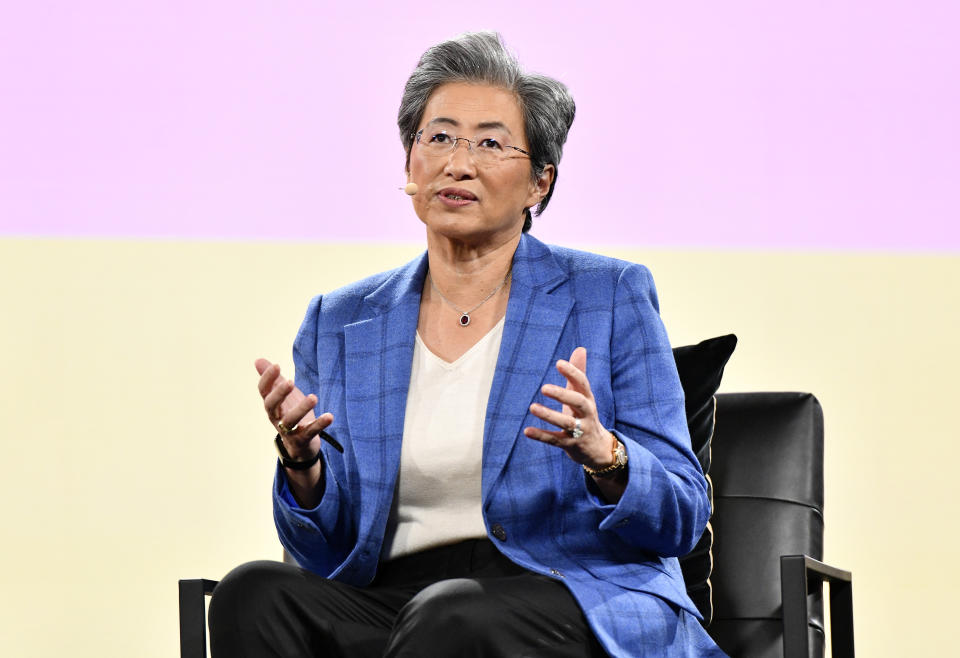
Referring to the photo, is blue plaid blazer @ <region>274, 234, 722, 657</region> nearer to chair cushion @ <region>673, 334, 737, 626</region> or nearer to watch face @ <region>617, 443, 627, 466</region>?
watch face @ <region>617, 443, 627, 466</region>

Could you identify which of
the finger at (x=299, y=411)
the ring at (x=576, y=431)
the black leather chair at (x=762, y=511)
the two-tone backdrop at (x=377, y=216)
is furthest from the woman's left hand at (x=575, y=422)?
the two-tone backdrop at (x=377, y=216)

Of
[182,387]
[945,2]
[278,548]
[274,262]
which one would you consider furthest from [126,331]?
[945,2]

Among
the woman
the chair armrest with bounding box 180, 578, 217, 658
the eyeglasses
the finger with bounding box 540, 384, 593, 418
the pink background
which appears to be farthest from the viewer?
the pink background

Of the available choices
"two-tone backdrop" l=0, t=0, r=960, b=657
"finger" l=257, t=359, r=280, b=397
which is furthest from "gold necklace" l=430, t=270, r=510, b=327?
"two-tone backdrop" l=0, t=0, r=960, b=657

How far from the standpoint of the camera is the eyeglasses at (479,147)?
185 centimetres

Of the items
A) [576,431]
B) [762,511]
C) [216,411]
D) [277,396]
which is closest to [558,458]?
[576,431]

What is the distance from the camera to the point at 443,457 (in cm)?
174

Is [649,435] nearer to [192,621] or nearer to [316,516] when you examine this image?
[316,516]

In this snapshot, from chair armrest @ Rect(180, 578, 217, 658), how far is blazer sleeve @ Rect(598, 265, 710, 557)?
55 centimetres

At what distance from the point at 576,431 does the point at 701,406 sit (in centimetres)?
55

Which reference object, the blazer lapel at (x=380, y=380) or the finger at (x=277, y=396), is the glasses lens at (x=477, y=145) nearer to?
the blazer lapel at (x=380, y=380)

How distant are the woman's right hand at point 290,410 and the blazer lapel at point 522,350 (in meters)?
0.24

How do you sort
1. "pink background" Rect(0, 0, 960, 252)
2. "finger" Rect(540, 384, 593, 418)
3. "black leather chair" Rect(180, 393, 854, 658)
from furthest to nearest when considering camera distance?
"pink background" Rect(0, 0, 960, 252) → "black leather chair" Rect(180, 393, 854, 658) → "finger" Rect(540, 384, 593, 418)

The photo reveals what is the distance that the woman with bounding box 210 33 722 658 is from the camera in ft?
4.94
